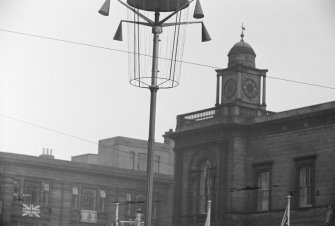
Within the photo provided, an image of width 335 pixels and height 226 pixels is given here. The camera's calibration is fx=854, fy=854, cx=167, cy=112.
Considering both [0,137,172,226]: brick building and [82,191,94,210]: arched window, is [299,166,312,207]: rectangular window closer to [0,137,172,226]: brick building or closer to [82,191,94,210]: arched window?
[0,137,172,226]: brick building

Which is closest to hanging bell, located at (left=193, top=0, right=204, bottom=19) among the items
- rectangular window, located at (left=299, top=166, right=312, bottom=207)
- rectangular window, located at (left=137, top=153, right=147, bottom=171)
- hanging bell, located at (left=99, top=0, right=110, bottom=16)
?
hanging bell, located at (left=99, top=0, right=110, bottom=16)

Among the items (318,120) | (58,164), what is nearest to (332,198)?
(318,120)

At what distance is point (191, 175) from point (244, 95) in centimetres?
608

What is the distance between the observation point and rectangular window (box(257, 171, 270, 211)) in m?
46.5

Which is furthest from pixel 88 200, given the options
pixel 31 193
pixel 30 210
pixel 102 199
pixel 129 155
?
pixel 129 155

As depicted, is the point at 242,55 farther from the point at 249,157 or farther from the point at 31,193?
the point at 31,193

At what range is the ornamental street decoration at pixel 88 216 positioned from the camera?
60.3m

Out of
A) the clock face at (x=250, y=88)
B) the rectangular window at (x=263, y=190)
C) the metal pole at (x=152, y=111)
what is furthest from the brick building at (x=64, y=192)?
the metal pole at (x=152, y=111)

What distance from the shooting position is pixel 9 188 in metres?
56.8

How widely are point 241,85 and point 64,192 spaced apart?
56.6 feet

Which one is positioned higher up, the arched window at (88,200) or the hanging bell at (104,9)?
the hanging bell at (104,9)

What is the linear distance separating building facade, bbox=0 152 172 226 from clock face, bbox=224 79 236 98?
13.1 meters

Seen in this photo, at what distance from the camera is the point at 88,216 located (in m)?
60.6

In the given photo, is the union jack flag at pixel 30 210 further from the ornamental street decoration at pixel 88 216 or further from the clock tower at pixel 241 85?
the clock tower at pixel 241 85
